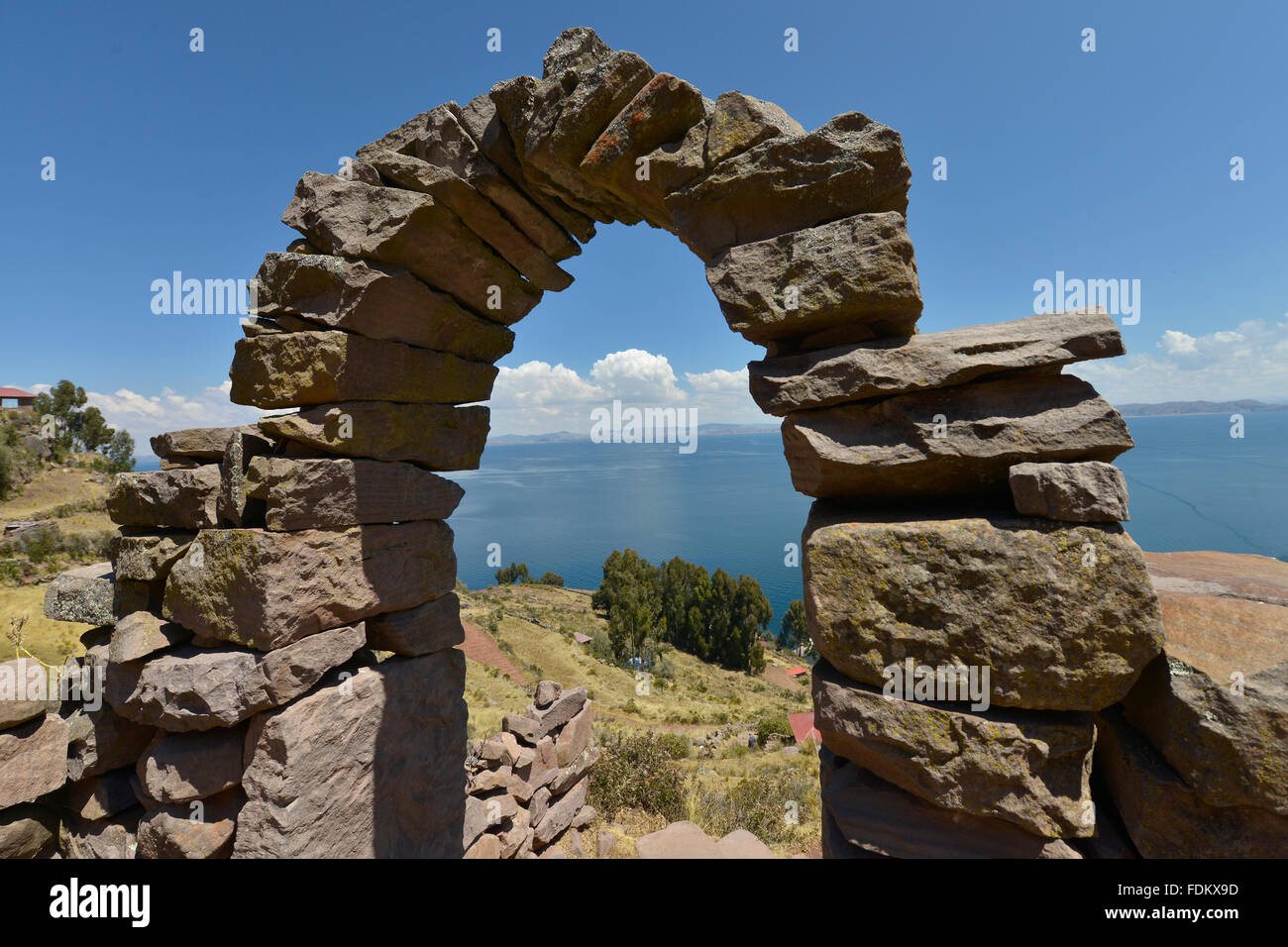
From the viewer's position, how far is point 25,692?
3.91 meters

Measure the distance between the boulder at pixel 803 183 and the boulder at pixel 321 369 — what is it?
2.63 metres

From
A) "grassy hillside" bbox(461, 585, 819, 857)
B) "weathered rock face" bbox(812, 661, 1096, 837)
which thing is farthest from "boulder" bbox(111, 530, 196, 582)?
"grassy hillside" bbox(461, 585, 819, 857)

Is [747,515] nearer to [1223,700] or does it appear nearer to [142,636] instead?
[142,636]

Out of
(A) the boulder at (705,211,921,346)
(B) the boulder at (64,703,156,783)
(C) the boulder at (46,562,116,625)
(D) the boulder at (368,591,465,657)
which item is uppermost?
(A) the boulder at (705,211,921,346)

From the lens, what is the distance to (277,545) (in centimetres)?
370

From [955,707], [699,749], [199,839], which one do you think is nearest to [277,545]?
[199,839]

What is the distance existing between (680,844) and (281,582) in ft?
14.6

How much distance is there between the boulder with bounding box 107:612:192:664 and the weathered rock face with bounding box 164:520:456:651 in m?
0.14

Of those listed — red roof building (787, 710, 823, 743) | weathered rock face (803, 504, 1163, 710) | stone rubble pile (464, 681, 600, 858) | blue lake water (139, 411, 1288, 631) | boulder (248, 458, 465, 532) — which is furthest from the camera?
blue lake water (139, 411, 1288, 631)

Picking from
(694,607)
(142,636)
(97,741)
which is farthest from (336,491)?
(694,607)

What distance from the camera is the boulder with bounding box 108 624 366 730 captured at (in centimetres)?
368

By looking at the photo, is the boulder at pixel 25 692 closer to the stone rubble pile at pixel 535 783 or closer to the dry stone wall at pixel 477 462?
the dry stone wall at pixel 477 462

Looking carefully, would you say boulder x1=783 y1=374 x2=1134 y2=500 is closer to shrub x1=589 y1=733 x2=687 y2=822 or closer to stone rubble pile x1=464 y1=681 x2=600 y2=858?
stone rubble pile x1=464 y1=681 x2=600 y2=858
